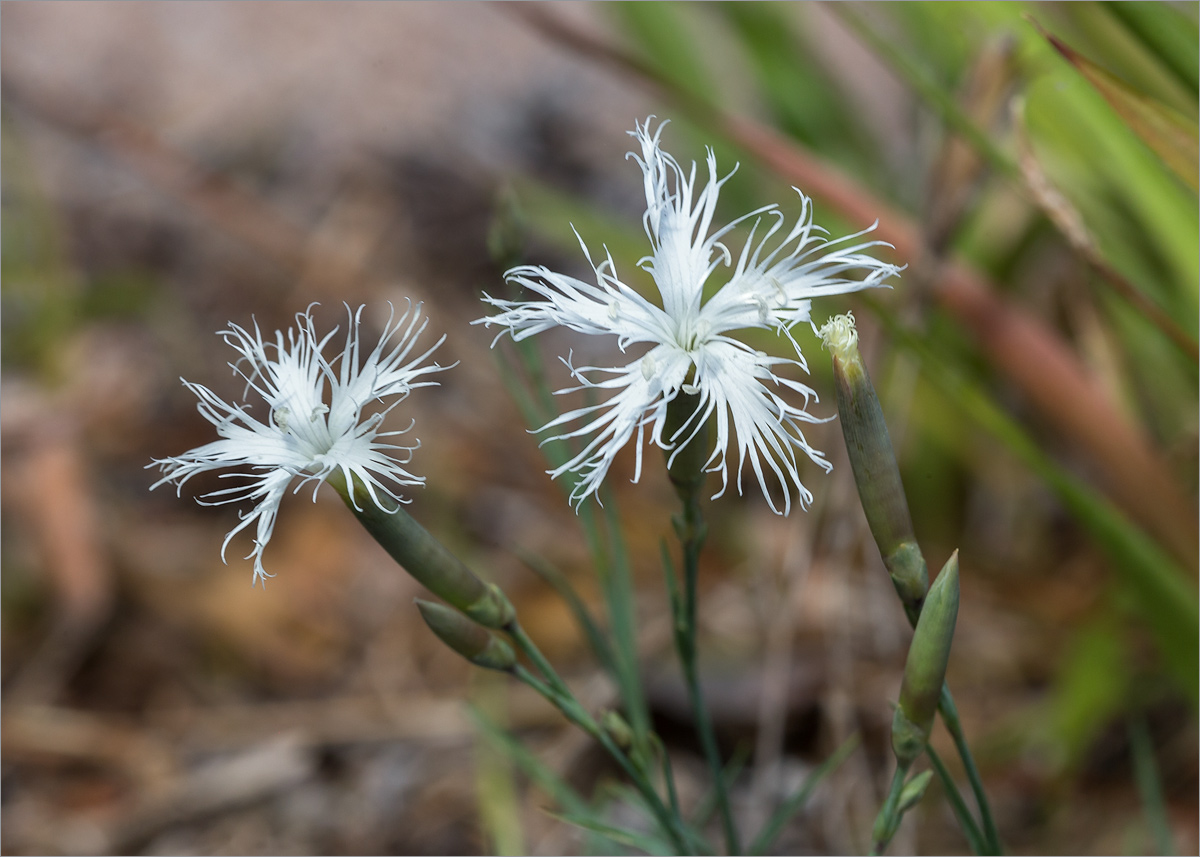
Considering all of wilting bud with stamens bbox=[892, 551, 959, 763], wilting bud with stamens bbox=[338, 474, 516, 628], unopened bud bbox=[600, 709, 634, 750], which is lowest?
unopened bud bbox=[600, 709, 634, 750]

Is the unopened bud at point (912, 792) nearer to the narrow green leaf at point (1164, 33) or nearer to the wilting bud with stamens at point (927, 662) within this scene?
the wilting bud with stamens at point (927, 662)

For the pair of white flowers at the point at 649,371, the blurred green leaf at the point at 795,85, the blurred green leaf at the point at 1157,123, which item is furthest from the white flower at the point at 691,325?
the blurred green leaf at the point at 795,85

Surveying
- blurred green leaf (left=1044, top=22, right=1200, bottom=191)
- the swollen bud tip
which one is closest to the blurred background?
blurred green leaf (left=1044, top=22, right=1200, bottom=191)

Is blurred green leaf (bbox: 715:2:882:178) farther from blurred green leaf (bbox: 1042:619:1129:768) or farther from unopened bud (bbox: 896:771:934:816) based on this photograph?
unopened bud (bbox: 896:771:934:816)

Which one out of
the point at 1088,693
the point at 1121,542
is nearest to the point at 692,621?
the point at 1121,542

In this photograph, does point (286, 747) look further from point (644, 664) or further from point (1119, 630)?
point (1119, 630)

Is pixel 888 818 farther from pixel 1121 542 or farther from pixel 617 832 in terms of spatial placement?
pixel 1121 542
